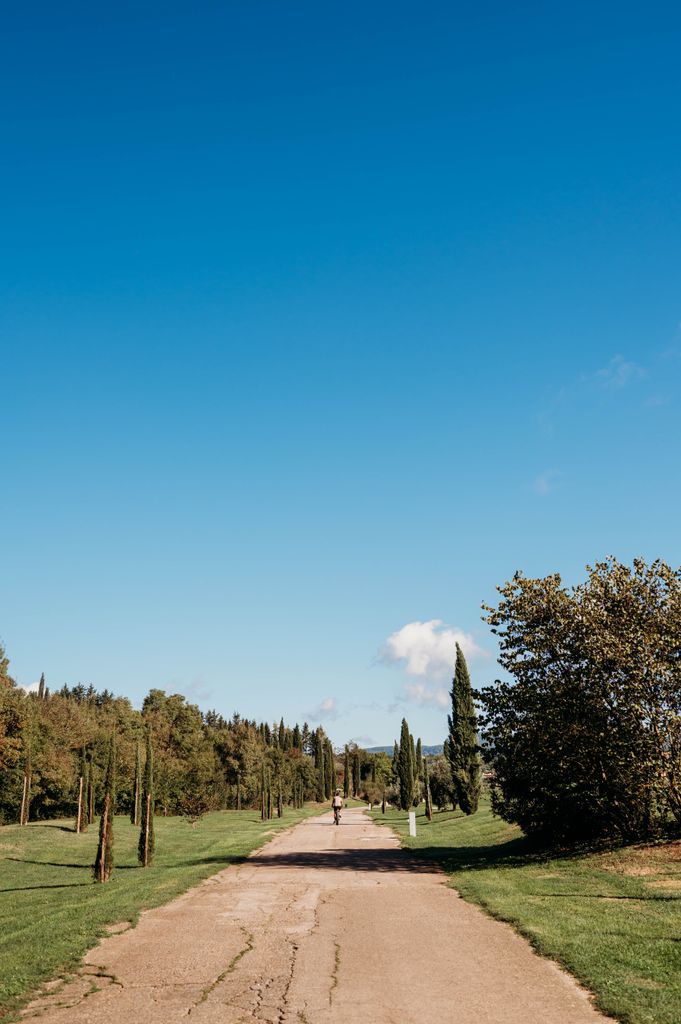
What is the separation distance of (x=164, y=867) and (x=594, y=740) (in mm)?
13636

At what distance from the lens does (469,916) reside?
12.9 m

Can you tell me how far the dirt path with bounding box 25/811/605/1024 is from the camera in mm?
7633

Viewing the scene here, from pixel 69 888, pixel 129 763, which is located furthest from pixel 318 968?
pixel 129 763

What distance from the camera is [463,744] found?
5225 cm

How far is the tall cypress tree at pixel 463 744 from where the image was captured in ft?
165

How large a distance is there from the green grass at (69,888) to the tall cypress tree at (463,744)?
17576mm

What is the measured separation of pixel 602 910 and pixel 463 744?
4105 cm

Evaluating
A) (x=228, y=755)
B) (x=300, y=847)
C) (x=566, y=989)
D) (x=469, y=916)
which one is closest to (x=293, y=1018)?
(x=566, y=989)

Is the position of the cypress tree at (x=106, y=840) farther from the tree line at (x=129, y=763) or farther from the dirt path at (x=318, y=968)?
the tree line at (x=129, y=763)

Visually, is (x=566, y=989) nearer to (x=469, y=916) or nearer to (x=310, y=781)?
(x=469, y=916)

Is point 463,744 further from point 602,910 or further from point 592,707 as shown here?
point 602,910

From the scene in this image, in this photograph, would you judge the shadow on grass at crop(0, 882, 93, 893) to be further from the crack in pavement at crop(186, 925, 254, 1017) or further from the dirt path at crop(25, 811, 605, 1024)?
the crack in pavement at crop(186, 925, 254, 1017)

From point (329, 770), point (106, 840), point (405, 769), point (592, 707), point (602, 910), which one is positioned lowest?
point (329, 770)

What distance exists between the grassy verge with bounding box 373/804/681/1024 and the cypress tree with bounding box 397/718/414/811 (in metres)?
41.4
